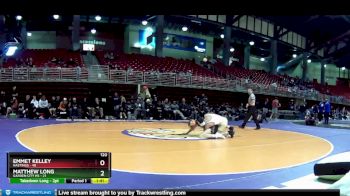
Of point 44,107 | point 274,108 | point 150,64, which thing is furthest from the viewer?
point 150,64

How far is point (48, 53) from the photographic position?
22031 mm

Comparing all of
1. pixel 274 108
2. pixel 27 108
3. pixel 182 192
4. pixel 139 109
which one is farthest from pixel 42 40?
pixel 182 192

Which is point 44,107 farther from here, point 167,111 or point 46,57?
point 46,57

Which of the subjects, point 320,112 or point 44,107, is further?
point 320,112

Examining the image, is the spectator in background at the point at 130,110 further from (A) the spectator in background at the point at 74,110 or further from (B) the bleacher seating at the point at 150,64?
(B) the bleacher seating at the point at 150,64

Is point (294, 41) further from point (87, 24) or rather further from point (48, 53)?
point (48, 53)

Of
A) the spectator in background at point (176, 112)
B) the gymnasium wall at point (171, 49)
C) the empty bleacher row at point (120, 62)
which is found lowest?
the spectator in background at point (176, 112)

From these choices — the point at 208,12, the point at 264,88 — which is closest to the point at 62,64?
the point at 264,88

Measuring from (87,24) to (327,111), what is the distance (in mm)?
16561
